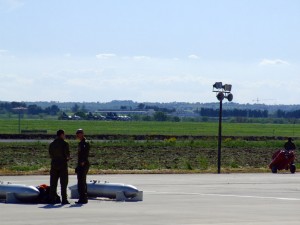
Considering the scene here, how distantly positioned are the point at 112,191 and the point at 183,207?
8.04ft

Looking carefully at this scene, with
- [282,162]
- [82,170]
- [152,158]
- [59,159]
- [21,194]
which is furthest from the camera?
[152,158]

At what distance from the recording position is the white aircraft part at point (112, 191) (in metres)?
24.6

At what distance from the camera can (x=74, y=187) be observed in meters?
25.1

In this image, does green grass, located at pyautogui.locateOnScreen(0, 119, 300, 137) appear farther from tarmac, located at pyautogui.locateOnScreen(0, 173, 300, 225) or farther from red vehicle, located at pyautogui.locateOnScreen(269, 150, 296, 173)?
tarmac, located at pyautogui.locateOnScreen(0, 173, 300, 225)

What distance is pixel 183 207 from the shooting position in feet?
75.3

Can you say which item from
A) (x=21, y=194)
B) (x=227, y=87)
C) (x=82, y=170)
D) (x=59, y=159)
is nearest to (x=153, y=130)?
(x=227, y=87)

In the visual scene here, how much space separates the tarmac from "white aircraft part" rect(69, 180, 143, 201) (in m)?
0.20

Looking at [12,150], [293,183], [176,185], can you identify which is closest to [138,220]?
[176,185]

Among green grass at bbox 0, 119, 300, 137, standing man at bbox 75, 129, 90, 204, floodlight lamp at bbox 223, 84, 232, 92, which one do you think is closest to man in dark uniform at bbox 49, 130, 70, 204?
standing man at bbox 75, 129, 90, 204

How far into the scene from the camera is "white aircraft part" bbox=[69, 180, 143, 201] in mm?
24594

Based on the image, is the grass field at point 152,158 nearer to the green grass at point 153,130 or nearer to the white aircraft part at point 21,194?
the white aircraft part at point 21,194

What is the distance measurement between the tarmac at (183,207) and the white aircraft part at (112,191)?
8.0 inches

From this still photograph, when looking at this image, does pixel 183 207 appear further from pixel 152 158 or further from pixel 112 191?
pixel 152 158

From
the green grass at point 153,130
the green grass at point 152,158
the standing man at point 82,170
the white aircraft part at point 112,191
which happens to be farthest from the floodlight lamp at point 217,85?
the green grass at point 153,130
